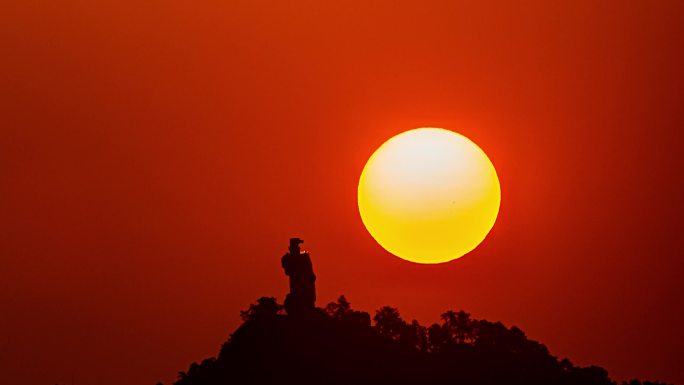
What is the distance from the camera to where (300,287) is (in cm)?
7431

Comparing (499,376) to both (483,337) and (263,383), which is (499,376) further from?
(263,383)

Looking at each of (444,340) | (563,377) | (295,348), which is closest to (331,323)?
(295,348)

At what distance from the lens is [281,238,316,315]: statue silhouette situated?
74.3 m

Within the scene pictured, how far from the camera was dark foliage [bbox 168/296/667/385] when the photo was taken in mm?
72875

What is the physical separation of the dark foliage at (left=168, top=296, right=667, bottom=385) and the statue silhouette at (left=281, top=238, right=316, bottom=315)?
60cm

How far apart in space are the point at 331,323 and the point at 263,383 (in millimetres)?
4333

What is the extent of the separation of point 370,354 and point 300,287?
15.1 ft

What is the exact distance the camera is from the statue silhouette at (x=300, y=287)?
74.3 metres

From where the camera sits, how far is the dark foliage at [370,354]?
72.9 metres

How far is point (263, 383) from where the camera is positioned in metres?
72.9

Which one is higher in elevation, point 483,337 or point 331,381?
point 483,337

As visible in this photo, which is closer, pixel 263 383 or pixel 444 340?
pixel 263 383

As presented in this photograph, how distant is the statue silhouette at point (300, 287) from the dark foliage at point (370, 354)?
600mm

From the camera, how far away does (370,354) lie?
242ft
